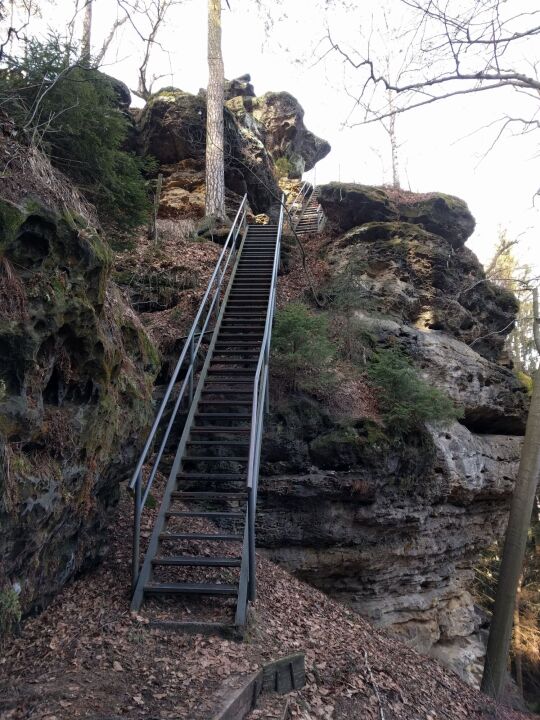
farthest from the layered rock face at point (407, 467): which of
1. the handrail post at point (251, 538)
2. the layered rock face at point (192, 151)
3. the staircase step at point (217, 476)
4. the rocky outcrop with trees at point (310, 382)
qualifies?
the layered rock face at point (192, 151)

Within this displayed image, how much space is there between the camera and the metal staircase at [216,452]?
4684mm

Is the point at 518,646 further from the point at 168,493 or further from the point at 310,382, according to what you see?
the point at 168,493

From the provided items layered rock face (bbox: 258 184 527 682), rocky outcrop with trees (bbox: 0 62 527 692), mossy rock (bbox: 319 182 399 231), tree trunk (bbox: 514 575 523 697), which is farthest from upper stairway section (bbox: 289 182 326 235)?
tree trunk (bbox: 514 575 523 697)

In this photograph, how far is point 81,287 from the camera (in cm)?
455

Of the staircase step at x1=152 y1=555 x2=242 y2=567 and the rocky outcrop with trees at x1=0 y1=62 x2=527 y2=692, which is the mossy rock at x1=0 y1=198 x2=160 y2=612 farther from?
the staircase step at x1=152 y1=555 x2=242 y2=567

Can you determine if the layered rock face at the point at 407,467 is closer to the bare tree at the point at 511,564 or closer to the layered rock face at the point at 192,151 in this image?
the bare tree at the point at 511,564

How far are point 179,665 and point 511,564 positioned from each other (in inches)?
248

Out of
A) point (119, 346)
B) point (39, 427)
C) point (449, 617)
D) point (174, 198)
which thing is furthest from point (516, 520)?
point (174, 198)

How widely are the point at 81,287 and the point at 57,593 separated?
9.04ft

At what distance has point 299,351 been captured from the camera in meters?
8.51

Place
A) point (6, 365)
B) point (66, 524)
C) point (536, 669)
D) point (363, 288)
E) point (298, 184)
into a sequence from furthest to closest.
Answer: point (298, 184), point (536, 669), point (363, 288), point (66, 524), point (6, 365)

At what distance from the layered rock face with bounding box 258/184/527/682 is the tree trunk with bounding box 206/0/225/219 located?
11.2 ft

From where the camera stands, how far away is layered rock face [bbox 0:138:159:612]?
12.1 ft

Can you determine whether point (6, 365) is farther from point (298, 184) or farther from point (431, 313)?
point (298, 184)
